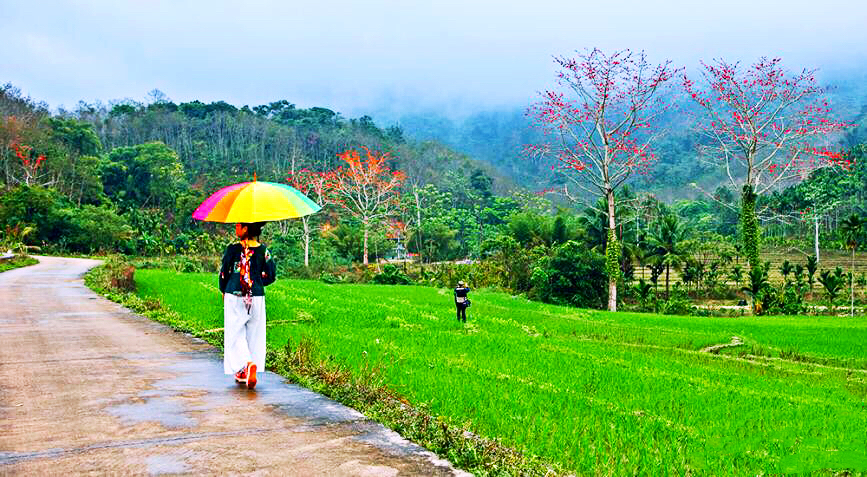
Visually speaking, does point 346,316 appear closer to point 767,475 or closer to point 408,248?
point 767,475

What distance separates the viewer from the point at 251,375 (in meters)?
7.08

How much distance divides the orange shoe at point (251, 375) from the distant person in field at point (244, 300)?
0.20 meters

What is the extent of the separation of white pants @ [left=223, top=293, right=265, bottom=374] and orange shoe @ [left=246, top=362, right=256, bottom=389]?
0.25 m

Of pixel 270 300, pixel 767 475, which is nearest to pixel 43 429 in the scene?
pixel 767 475

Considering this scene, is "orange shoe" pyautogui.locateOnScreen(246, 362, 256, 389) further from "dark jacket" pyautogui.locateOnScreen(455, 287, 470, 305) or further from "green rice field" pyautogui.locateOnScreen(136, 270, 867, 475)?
"dark jacket" pyautogui.locateOnScreen(455, 287, 470, 305)

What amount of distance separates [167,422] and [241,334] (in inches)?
70.0

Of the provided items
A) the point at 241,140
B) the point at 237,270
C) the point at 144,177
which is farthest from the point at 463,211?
the point at 237,270

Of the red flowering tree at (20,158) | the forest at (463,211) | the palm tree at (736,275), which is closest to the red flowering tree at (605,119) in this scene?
the forest at (463,211)

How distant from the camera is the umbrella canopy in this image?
23.4 feet

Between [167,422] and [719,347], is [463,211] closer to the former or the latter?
[719,347]

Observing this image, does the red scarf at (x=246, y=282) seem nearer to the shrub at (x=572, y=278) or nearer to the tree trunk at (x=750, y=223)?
the shrub at (x=572, y=278)

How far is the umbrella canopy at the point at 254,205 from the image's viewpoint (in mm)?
7129

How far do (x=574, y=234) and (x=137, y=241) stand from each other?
96.4 ft

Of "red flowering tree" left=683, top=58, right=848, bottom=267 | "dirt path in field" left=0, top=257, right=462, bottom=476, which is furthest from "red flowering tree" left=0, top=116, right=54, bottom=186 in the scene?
"dirt path in field" left=0, top=257, right=462, bottom=476
